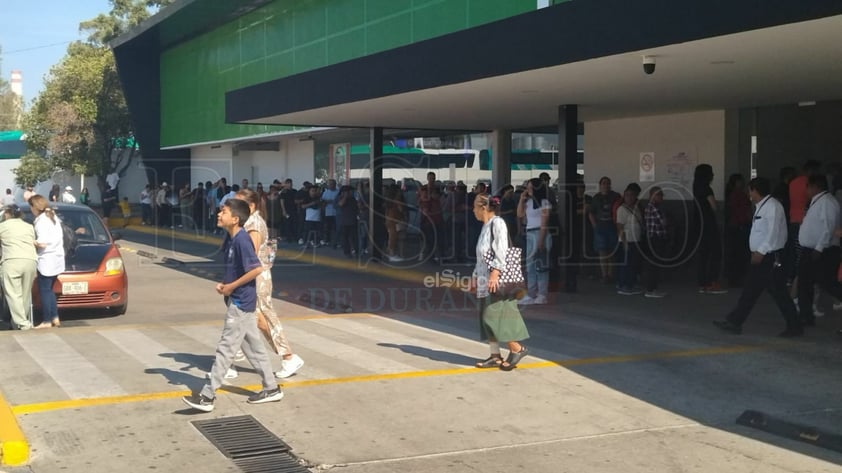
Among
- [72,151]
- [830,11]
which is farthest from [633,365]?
[72,151]

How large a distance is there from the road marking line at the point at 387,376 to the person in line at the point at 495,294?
37 cm

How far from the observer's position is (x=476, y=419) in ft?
24.5

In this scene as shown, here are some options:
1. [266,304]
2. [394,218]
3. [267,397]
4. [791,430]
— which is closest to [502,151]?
[394,218]

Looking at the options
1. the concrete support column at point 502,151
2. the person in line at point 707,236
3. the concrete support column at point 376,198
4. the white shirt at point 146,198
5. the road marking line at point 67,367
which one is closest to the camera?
the road marking line at point 67,367

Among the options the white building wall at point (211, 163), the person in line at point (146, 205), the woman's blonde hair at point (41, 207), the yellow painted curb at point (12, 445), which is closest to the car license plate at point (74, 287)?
the woman's blonde hair at point (41, 207)

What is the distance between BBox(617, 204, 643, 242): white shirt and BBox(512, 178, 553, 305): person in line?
5.10ft

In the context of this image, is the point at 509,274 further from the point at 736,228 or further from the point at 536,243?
the point at 736,228

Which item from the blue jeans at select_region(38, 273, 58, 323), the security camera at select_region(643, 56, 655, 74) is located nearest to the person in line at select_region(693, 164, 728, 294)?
the security camera at select_region(643, 56, 655, 74)

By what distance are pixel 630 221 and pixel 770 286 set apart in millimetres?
4484

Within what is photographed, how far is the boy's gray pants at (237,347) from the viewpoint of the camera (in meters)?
7.47

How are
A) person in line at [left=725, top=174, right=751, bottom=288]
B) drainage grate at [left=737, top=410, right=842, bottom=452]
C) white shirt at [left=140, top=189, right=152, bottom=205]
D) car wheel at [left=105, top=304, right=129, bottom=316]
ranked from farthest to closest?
white shirt at [left=140, top=189, right=152, bottom=205], person in line at [left=725, top=174, right=751, bottom=288], car wheel at [left=105, top=304, right=129, bottom=316], drainage grate at [left=737, top=410, right=842, bottom=452]

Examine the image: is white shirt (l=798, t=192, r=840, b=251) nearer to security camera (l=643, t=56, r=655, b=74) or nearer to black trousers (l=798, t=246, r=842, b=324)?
black trousers (l=798, t=246, r=842, b=324)

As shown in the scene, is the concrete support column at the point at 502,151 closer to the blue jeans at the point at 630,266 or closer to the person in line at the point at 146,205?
the blue jeans at the point at 630,266

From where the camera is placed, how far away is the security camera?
400 inches
